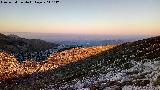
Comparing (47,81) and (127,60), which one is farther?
(47,81)

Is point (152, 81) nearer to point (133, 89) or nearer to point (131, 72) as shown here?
point (133, 89)

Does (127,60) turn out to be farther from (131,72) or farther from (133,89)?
(133,89)

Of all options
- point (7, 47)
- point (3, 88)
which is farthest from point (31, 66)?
point (7, 47)

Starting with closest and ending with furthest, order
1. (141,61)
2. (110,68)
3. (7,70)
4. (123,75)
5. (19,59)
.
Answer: (123,75) < (141,61) < (110,68) < (7,70) < (19,59)

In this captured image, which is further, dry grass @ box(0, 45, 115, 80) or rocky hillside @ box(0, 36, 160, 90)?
dry grass @ box(0, 45, 115, 80)

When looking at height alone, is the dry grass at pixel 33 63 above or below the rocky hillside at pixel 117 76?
below

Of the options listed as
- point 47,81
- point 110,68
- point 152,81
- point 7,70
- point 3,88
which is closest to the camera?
point 152,81

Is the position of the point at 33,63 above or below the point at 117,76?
below

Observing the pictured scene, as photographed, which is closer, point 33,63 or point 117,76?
point 117,76

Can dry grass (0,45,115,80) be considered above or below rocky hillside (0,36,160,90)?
below

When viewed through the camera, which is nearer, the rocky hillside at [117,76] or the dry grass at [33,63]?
the rocky hillside at [117,76]

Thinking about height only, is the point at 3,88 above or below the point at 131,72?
below

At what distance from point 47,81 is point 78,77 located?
3.77 meters

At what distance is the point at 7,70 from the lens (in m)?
45.6
